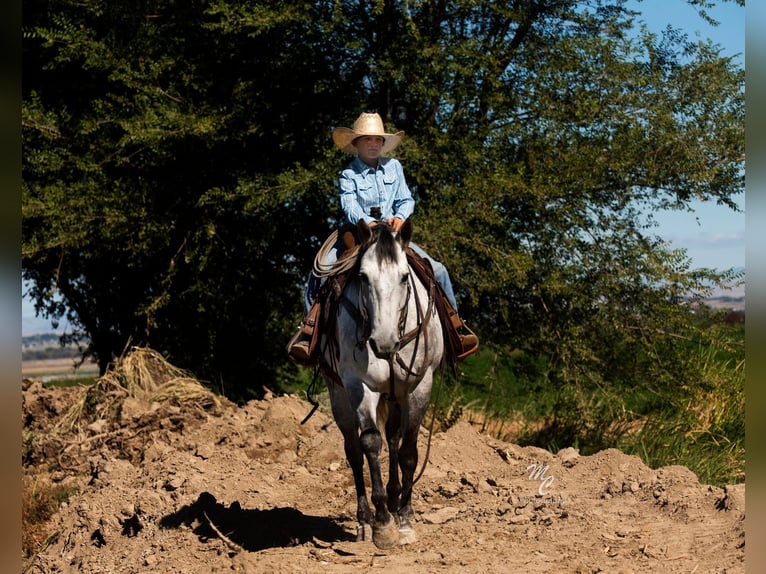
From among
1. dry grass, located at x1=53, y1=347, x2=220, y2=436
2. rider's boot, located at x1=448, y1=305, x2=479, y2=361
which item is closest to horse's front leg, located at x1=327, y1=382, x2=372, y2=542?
rider's boot, located at x1=448, y1=305, x2=479, y2=361

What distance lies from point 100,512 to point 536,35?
890 centimetres

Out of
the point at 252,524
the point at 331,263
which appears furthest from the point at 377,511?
the point at 331,263

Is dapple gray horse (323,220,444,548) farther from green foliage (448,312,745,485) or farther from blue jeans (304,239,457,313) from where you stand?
green foliage (448,312,745,485)

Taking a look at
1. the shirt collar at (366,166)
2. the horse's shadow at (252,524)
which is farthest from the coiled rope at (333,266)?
the horse's shadow at (252,524)

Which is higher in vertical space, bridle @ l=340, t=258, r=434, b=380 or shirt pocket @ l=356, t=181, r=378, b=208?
shirt pocket @ l=356, t=181, r=378, b=208

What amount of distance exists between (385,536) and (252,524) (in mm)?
1585

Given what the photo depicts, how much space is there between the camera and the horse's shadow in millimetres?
7512

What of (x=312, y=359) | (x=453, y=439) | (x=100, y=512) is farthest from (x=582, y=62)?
(x=100, y=512)

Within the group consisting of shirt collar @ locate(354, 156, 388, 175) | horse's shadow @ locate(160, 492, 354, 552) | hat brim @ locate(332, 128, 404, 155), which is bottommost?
horse's shadow @ locate(160, 492, 354, 552)

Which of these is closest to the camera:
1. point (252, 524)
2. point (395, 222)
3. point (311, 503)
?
point (395, 222)

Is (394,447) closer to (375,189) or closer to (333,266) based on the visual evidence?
(333,266)

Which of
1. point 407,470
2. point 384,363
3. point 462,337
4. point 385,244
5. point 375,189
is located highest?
point 375,189

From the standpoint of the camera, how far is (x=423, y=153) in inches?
481

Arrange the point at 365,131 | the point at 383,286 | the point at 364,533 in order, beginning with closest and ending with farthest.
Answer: the point at 383,286, the point at 364,533, the point at 365,131
